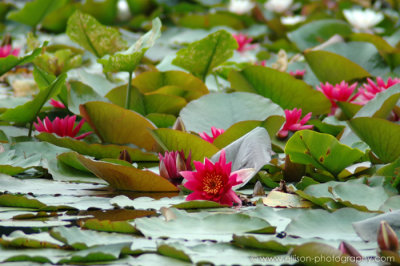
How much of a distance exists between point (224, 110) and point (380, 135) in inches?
21.4

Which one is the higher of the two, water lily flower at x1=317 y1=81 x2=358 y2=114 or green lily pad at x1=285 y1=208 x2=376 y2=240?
water lily flower at x1=317 y1=81 x2=358 y2=114

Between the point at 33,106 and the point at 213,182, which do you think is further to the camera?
the point at 33,106

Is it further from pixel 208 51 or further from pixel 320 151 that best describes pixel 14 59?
pixel 320 151

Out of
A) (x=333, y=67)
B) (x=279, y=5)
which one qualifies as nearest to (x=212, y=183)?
(x=333, y=67)

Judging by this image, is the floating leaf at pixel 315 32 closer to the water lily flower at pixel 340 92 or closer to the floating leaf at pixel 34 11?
the water lily flower at pixel 340 92

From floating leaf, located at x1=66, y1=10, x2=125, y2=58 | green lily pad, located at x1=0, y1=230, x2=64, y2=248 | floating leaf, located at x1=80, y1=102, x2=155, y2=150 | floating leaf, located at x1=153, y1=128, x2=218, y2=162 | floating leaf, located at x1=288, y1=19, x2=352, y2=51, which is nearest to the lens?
green lily pad, located at x1=0, y1=230, x2=64, y2=248

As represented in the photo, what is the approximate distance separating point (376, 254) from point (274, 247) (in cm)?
17

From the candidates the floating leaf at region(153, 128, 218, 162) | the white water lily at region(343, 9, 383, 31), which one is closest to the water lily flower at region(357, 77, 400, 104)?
the floating leaf at region(153, 128, 218, 162)

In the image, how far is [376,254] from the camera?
3.24 feet

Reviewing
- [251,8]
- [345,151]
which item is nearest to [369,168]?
A: [345,151]

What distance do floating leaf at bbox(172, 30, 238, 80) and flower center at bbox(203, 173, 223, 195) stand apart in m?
0.93

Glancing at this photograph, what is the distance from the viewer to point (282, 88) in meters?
2.10

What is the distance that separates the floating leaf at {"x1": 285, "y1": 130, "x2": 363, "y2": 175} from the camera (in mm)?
1424

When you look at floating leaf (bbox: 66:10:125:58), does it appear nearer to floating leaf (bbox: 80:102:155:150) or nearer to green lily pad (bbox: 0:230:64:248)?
floating leaf (bbox: 80:102:155:150)
